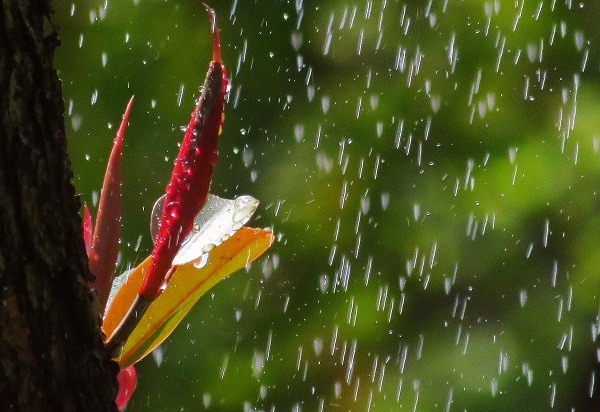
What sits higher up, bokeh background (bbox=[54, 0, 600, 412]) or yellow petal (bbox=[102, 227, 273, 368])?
yellow petal (bbox=[102, 227, 273, 368])

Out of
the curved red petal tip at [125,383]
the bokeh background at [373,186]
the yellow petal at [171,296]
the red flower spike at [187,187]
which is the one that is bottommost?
the bokeh background at [373,186]

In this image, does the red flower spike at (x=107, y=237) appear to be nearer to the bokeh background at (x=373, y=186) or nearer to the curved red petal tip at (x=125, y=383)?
the curved red petal tip at (x=125, y=383)

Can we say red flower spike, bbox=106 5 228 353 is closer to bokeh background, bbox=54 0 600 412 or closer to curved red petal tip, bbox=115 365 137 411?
curved red petal tip, bbox=115 365 137 411

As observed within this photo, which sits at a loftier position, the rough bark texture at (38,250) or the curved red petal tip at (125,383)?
the rough bark texture at (38,250)

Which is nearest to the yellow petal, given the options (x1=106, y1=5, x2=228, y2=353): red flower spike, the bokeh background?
(x1=106, y1=5, x2=228, y2=353): red flower spike

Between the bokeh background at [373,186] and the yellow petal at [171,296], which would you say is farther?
the bokeh background at [373,186]

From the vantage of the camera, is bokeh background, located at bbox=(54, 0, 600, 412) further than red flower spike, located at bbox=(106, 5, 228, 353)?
Yes

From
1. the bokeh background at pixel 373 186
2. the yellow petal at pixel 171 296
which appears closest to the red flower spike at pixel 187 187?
the yellow petal at pixel 171 296
